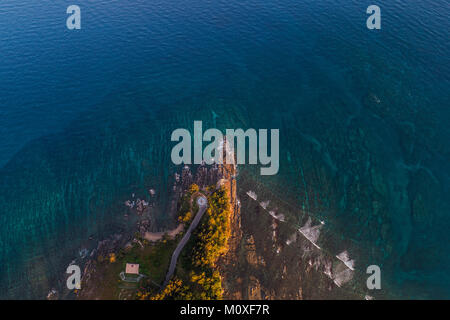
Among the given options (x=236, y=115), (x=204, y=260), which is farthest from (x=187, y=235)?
(x=236, y=115)

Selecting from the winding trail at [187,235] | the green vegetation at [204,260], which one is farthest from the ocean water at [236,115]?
the green vegetation at [204,260]

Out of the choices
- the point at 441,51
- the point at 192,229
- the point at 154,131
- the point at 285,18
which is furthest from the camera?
the point at 285,18

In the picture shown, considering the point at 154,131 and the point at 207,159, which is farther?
the point at 154,131

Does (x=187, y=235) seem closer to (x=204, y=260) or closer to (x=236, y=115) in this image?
(x=204, y=260)

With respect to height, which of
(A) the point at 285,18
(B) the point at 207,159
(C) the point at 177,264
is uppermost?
(A) the point at 285,18
